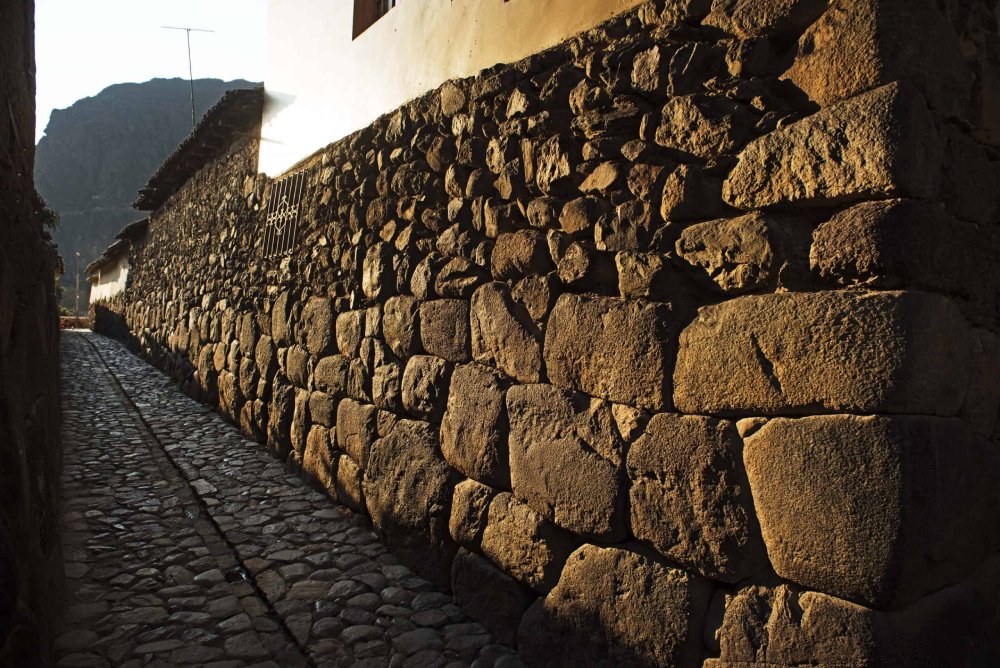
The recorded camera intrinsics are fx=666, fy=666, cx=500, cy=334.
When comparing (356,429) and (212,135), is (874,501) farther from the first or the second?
(212,135)

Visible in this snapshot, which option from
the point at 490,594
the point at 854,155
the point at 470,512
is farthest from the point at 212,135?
the point at 854,155

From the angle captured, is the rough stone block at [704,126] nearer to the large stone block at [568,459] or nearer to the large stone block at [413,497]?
the large stone block at [568,459]

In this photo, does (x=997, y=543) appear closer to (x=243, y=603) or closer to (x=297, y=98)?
(x=243, y=603)

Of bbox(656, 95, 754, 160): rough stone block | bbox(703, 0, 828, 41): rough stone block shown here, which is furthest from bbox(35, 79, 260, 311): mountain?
bbox(703, 0, 828, 41): rough stone block

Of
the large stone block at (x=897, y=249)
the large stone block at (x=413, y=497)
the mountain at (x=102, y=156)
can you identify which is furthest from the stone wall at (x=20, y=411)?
the mountain at (x=102, y=156)

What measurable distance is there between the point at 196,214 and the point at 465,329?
A: 714cm

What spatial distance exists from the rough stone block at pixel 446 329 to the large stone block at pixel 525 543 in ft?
2.26

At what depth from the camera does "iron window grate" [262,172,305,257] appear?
5176mm

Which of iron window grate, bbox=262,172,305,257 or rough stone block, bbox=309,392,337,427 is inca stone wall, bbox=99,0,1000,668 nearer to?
rough stone block, bbox=309,392,337,427

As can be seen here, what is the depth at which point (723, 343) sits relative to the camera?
186 cm

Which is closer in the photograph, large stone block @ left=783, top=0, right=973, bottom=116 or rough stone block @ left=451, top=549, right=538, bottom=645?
large stone block @ left=783, top=0, right=973, bottom=116

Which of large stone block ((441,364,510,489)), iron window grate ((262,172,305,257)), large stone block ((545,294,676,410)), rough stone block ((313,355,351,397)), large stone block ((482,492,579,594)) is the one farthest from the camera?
iron window grate ((262,172,305,257))

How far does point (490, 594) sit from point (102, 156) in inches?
2970

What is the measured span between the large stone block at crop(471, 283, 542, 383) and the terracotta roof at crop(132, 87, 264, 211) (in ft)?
16.1
